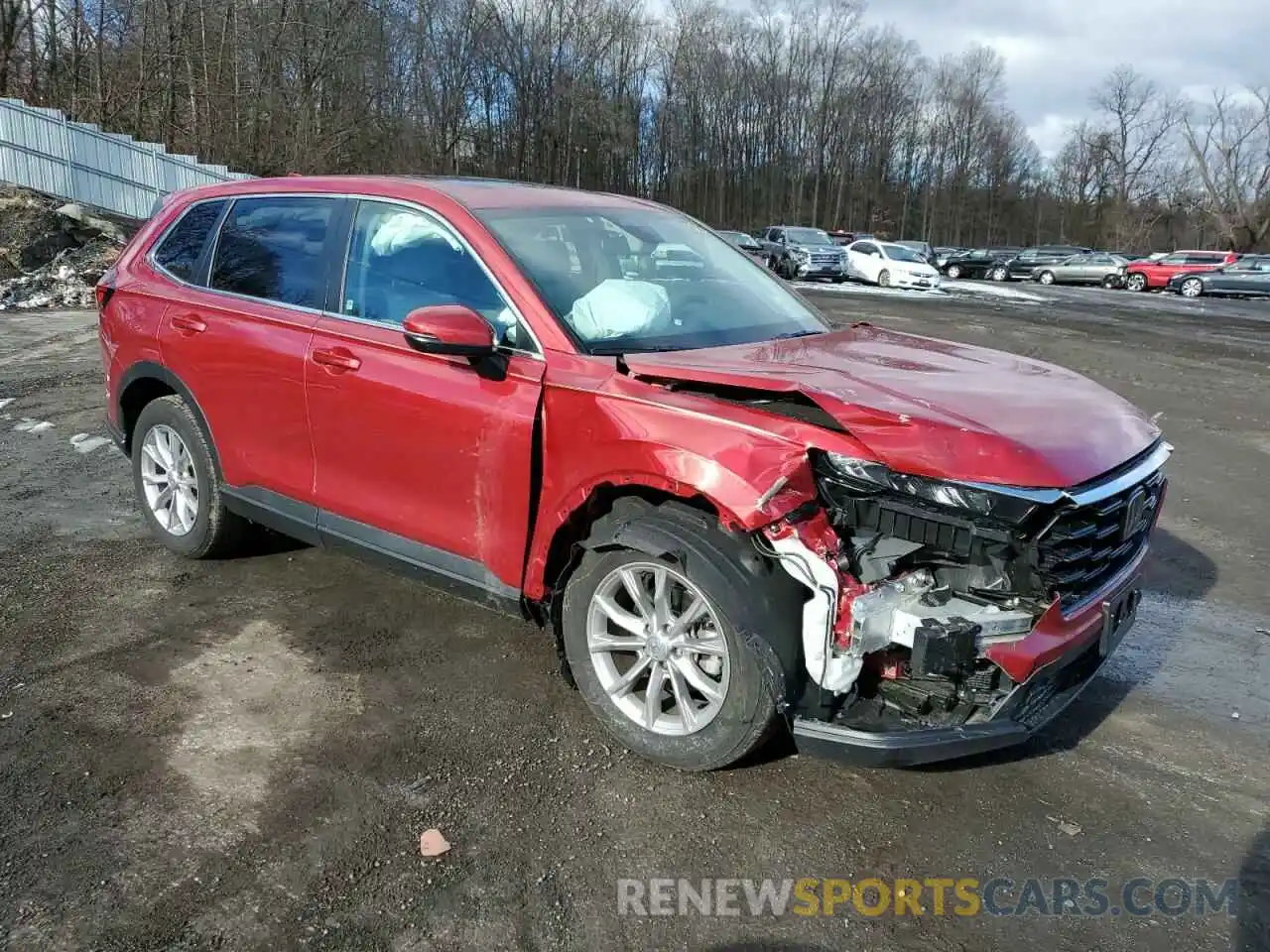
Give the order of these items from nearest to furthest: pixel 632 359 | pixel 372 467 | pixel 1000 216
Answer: pixel 632 359 < pixel 372 467 < pixel 1000 216

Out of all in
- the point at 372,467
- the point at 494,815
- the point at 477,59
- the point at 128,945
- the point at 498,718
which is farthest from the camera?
the point at 477,59

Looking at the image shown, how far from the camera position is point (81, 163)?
19531 mm

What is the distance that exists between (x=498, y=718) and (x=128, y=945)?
138cm

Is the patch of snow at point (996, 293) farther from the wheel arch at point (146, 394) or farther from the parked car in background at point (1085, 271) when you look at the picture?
the wheel arch at point (146, 394)

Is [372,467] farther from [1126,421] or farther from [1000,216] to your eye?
[1000,216]

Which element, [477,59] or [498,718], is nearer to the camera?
[498,718]

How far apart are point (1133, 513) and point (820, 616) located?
1.19m

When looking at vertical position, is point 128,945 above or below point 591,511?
below

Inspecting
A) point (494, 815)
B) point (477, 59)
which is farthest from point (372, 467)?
point (477, 59)

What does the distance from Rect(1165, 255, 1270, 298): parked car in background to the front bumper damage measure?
3701cm

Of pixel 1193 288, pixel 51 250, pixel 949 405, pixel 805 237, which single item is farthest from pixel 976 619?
pixel 1193 288

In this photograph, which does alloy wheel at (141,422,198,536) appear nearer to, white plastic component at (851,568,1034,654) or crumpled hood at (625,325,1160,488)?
crumpled hood at (625,325,1160,488)

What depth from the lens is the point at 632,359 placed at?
309 centimetres

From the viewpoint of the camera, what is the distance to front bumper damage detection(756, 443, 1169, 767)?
8.60 ft
